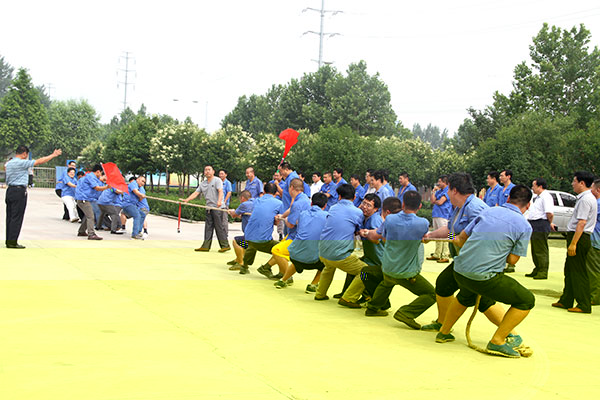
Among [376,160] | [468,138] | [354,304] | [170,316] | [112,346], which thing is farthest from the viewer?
[468,138]

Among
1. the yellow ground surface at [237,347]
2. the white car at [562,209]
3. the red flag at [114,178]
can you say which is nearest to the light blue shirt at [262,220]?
the yellow ground surface at [237,347]

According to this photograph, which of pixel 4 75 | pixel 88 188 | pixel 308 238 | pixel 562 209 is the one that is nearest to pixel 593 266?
pixel 308 238

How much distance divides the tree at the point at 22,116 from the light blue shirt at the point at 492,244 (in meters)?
64.7

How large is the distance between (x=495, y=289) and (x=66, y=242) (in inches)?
439

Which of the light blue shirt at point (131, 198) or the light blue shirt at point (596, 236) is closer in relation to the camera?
the light blue shirt at point (596, 236)

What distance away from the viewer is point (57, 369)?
16.3 feet

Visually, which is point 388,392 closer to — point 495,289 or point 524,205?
point 495,289

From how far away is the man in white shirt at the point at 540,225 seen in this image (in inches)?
483

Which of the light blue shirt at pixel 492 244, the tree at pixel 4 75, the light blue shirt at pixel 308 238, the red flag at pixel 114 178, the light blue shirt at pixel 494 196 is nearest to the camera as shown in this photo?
the light blue shirt at pixel 492 244

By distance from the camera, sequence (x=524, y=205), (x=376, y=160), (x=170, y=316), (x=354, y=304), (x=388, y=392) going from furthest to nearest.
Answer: (x=376, y=160) → (x=354, y=304) → (x=170, y=316) → (x=524, y=205) → (x=388, y=392)

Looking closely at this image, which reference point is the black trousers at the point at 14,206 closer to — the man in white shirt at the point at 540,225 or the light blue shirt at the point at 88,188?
the light blue shirt at the point at 88,188

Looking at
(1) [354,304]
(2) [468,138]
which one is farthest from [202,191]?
(2) [468,138]

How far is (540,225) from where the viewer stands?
12719 millimetres

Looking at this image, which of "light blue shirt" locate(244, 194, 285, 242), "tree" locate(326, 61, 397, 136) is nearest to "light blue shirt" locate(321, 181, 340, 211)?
"light blue shirt" locate(244, 194, 285, 242)
